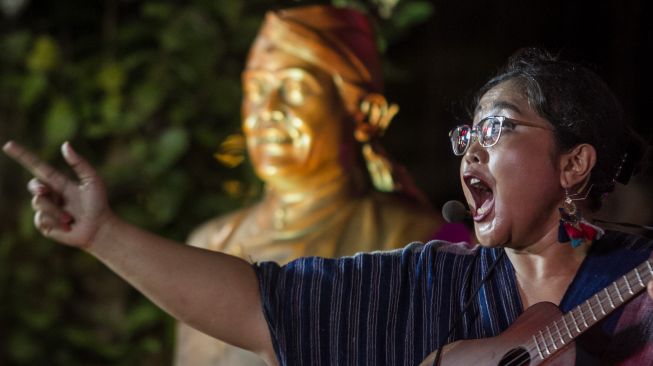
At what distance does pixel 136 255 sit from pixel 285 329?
0.22 meters

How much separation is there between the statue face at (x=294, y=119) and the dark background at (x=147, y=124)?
25.0 inches

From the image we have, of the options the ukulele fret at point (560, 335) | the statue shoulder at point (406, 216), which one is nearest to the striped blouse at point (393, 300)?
the ukulele fret at point (560, 335)

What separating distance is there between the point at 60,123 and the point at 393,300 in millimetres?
2186

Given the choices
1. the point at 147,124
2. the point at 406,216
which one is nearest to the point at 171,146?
the point at 147,124

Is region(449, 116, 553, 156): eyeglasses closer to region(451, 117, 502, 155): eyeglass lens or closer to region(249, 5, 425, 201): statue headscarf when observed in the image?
region(451, 117, 502, 155): eyeglass lens

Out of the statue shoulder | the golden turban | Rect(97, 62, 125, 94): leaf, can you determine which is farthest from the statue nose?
Rect(97, 62, 125, 94): leaf

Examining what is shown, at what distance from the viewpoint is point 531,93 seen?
1.43 meters

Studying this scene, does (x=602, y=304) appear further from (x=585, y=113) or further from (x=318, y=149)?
(x=318, y=149)

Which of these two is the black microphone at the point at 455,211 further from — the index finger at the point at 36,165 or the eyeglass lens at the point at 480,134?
the index finger at the point at 36,165

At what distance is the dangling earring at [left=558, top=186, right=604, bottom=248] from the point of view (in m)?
1.38

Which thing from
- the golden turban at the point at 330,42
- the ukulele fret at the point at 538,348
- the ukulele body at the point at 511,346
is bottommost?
the golden turban at the point at 330,42

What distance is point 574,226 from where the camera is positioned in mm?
1388

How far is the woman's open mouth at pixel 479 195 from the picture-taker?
141 cm

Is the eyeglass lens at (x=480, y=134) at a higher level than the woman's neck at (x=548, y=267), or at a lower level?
higher
